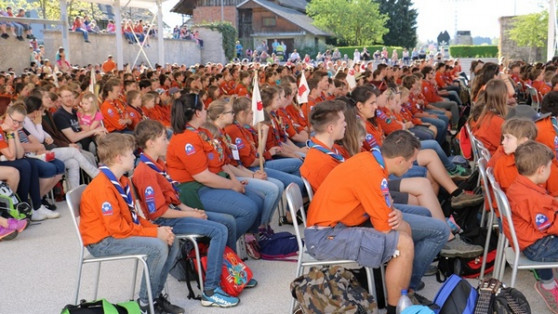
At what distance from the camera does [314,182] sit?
14.1 ft

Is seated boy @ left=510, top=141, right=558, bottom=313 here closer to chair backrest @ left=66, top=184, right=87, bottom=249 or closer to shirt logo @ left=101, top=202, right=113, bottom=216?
shirt logo @ left=101, top=202, right=113, bottom=216

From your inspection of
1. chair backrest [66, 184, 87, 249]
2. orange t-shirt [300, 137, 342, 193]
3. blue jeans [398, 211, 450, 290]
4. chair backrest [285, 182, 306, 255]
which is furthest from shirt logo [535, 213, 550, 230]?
chair backrest [66, 184, 87, 249]

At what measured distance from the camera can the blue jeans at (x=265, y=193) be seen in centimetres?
526

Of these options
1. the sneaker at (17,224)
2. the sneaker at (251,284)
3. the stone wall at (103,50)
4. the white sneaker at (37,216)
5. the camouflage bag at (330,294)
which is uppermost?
the stone wall at (103,50)

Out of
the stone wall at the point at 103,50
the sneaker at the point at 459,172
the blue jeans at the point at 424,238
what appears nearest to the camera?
the blue jeans at the point at 424,238

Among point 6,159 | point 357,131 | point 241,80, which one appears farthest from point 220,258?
point 241,80

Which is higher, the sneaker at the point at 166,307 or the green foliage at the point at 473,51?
the green foliage at the point at 473,51

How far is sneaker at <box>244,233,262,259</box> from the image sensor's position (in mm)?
5211

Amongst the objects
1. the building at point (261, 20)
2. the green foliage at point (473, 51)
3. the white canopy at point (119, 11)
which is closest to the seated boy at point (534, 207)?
the white canopy at point (119, 11)

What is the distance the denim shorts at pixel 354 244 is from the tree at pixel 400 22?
197 ft

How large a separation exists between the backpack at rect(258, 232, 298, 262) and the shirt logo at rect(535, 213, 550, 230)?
1.97 meters

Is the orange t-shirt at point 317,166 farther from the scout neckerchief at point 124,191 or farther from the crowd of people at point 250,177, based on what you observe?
the scout neckerchief at point 124,191

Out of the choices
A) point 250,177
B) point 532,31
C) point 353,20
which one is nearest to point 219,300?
point 250,177

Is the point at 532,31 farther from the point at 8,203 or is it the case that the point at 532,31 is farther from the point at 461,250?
the point at 8,203
